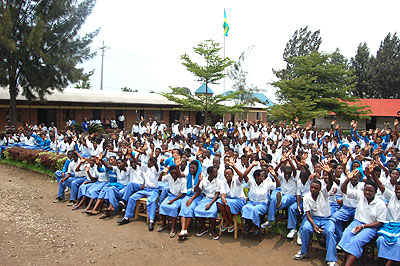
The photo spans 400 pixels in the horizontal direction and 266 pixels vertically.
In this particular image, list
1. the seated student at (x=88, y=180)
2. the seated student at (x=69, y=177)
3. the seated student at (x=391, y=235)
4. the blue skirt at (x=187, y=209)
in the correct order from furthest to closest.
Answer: the seated student at (x=69, y=177) < the seated student at (x=88, y=180) < the blue skirt at (x=187, y=209) < the seated student at (x=391, y=235)

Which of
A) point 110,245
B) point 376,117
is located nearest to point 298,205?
point 110,245

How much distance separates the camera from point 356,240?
4.77 meters

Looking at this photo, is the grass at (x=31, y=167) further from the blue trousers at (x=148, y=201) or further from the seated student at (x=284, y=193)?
the seated student at (x=284, y=193)

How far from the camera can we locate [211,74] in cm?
2052

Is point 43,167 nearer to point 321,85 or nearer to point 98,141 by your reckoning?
point 98,141

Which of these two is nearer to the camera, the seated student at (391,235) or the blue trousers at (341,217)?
the seated student at (391,235)

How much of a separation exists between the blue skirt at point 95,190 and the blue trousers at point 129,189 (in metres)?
0.76

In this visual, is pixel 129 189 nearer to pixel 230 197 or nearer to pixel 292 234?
pixel 230 197

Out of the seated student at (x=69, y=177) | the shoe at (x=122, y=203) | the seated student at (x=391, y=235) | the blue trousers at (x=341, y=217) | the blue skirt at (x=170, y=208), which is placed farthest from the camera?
the seated student at (x=69, y=177)

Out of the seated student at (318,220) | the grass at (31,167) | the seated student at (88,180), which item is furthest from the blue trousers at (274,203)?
the grass at (31,167)

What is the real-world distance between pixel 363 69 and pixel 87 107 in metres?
32.2

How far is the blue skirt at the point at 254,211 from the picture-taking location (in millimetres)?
5910

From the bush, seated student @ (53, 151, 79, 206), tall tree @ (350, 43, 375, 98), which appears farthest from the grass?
tall tree @ (350, 43, 375, 98)

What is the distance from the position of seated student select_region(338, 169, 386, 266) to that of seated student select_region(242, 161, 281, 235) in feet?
5.09
